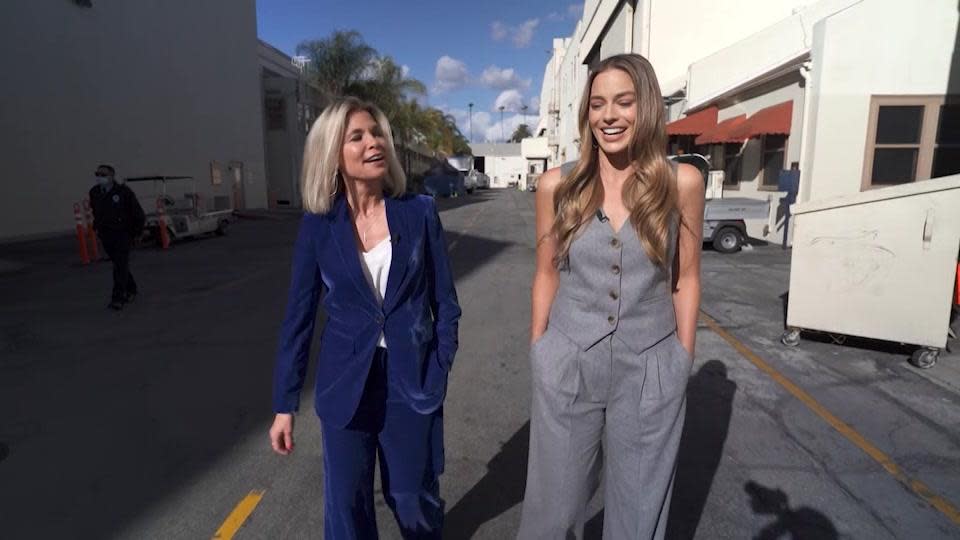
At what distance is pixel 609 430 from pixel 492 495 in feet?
Answer: 5.12

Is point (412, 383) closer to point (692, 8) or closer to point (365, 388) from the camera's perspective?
point (365, 388)

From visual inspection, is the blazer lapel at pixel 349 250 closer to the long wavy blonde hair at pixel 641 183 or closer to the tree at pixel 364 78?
the long wavy blonde hair at pixel 641 183

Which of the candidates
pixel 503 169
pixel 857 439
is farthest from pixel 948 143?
pixel 503 169

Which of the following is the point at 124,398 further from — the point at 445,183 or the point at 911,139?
the point at 445,183

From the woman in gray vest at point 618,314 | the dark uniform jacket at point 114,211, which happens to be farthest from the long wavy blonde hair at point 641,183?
the dark uniform jacket at point 114,211

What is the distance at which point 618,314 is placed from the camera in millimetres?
1946

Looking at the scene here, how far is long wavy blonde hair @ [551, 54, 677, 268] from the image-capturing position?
1903 millimetres

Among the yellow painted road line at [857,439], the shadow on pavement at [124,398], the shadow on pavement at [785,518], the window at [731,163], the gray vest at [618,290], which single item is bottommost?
the shadow on pavement at [124,398]

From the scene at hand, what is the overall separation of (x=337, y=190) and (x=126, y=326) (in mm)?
6141

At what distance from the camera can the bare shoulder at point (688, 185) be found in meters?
1.98

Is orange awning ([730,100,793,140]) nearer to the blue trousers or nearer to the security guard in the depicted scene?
the security guard

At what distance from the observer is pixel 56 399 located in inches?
191

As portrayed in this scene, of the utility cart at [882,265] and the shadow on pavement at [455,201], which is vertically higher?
the utility cart at [882,265]

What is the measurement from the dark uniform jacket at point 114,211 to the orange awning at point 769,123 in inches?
489
